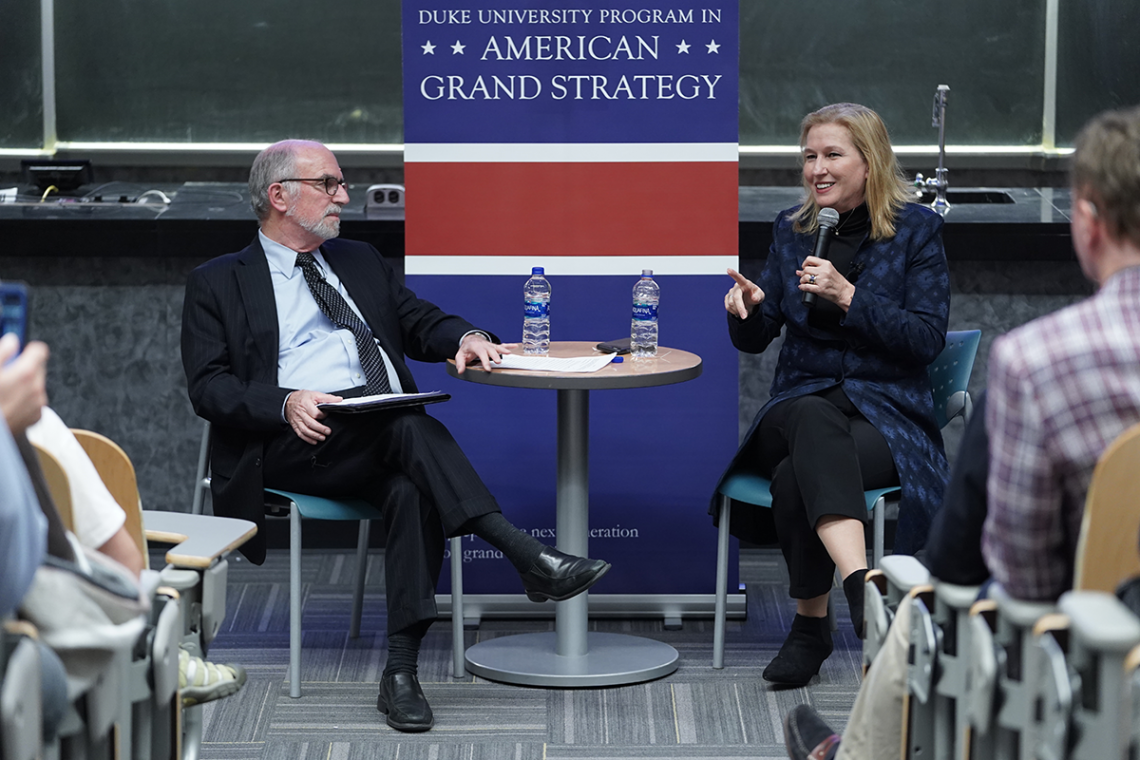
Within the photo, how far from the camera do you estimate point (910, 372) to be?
10.6ft

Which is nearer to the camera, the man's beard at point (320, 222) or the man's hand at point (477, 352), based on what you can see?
the man's hand at point (477, 352)

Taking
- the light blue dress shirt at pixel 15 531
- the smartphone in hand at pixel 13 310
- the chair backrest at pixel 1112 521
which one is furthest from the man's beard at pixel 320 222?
the chair backrest at pixel 1112 521

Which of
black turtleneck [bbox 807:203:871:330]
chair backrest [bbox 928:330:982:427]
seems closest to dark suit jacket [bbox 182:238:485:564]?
black turtleneck [bbox 807:203:871:330]

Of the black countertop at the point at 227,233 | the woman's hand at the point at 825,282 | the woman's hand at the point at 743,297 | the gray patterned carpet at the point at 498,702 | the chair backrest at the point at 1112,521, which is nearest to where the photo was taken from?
the chair backrest at the point at 1112,521

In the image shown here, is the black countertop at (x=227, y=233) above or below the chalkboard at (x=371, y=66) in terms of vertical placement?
below

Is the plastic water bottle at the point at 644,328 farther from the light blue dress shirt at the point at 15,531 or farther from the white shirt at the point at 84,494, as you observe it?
the light blue dress shirt at the point at 15,531

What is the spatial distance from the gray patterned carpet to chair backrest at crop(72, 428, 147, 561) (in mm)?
905

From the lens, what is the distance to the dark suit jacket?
3.11 metres

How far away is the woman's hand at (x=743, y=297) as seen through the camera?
3201 millimetres

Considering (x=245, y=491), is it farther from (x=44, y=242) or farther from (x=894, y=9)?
(x=894, y=9)

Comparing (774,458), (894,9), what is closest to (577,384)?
(774,458)

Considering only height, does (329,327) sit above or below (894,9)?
below

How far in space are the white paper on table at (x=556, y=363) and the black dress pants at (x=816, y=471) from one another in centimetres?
44

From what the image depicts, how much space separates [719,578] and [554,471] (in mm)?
519
